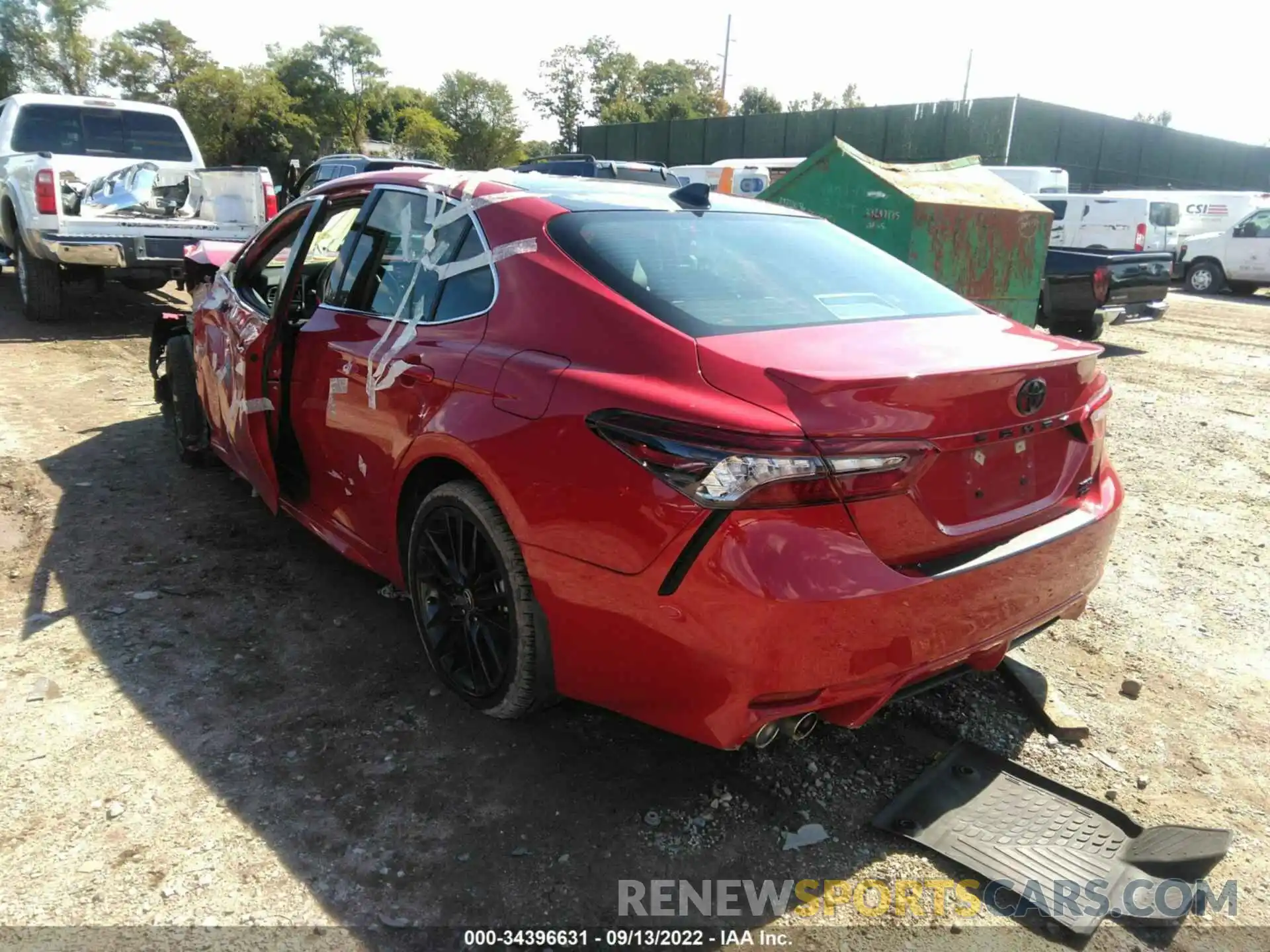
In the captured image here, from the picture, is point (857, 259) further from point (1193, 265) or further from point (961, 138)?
point (961, 138)

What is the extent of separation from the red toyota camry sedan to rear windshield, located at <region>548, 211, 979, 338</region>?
14 millimetres

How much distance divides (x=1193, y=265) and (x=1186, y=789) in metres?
18.7

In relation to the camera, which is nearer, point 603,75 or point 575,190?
point 575,190

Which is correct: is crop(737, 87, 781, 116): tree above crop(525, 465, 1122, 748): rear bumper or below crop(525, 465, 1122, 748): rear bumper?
above

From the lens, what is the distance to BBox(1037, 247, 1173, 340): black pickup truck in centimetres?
1012

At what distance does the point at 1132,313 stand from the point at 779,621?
10.2 meters

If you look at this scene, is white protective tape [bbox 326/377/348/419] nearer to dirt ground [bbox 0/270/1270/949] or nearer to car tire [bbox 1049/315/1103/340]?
dirt ground [bbox 0/270/1270/949]

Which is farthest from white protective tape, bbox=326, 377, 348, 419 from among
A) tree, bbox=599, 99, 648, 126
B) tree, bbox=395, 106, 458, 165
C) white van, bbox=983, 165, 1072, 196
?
tree, bbox=599, 99, 648, 126

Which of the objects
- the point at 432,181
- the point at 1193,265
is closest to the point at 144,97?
the point at 1193,265

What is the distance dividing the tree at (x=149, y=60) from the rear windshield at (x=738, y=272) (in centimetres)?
4556

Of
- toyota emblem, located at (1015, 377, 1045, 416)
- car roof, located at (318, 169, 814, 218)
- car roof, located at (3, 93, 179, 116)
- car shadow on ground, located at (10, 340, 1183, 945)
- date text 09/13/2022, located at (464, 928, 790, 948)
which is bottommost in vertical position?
date text 09/13/2022, located at (464, 928, 790, 948)

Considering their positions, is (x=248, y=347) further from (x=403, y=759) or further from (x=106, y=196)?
(x=106, y=196)

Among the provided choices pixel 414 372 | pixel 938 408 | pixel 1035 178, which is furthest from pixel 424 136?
pixel 938 408

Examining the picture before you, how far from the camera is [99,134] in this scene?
33.4 feet
